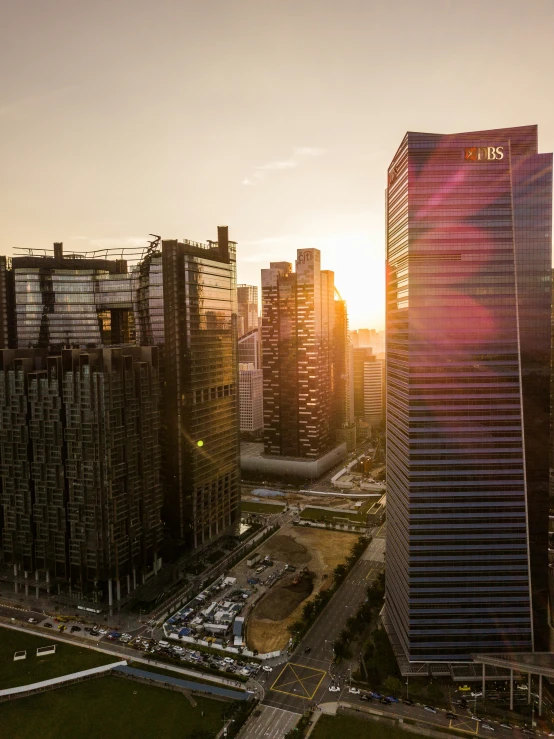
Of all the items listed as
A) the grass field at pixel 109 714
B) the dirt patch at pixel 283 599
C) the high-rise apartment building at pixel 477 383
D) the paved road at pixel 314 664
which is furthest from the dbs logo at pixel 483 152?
the grass field at pixel 109 714

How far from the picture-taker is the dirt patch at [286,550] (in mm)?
172175

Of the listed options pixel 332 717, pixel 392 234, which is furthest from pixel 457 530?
pixel 392 234

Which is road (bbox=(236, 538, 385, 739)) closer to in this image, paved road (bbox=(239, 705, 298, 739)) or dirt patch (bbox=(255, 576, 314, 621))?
paved road (bbox=(239, 705, 298, 739))

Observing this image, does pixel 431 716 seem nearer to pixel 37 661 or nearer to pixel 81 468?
pixel 37 661

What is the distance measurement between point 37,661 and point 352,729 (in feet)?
223

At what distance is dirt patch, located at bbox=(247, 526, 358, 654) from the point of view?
129375mm

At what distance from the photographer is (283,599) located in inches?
5782

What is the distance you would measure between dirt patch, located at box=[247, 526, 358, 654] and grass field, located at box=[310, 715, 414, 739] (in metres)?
25.7

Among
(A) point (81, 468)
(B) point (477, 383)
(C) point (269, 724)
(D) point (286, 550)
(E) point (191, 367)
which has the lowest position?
(C) point (269, 724)

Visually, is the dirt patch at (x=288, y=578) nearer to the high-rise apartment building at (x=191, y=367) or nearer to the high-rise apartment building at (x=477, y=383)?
the high-rise apartment building at (x=191, y=367)

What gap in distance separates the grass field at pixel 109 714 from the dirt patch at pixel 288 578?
24.0 m

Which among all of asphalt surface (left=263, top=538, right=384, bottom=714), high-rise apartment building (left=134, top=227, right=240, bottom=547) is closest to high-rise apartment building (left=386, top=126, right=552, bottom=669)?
asphalt surface (left=263, top=538, right=384, bottom=714)

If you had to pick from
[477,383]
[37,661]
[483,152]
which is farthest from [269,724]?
[483,152]

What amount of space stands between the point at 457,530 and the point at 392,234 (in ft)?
213
